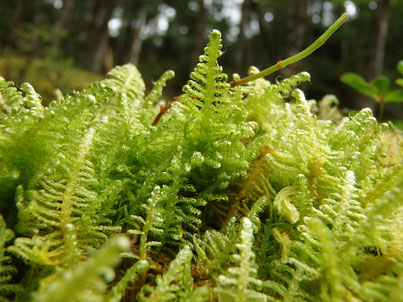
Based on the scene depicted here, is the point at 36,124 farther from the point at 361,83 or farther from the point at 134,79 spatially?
the point at 361,83

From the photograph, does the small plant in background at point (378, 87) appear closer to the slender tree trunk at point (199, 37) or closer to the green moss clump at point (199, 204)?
the green moss clump at point (199, 204)

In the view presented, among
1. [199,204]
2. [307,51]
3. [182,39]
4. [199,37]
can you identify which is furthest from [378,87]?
[182,39]

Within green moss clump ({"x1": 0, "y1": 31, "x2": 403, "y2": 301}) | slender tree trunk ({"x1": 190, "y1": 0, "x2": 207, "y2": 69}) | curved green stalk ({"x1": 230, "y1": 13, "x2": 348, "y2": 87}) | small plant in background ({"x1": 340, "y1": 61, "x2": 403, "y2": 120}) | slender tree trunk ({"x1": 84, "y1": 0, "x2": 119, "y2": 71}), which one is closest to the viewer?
green moss clump ({"x1": 0, "y1": 31, "x2": 403, "y2": 301})

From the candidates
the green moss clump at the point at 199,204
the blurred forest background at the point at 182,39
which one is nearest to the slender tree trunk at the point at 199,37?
the blurred forest background at the point at 182,39

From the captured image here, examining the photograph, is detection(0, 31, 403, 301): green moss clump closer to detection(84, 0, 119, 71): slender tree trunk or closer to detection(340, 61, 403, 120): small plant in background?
detection(340, 61, 403, 120): small plant in background

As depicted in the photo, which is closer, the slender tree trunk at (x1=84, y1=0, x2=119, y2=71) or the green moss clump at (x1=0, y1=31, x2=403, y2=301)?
the green moss clump at (x1=0, y1=31, x2=403, y2=301)

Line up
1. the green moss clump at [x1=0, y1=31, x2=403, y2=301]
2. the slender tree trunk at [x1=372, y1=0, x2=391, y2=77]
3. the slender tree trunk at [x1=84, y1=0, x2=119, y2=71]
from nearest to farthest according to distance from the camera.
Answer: the green moss clump at [x1=0, y1=31, x2=403, y2=301] < the slender tree trunk at [x1=372, y1=0, x2=391, y2=77] < the slender tree trunk at [x1=84, y1=0, x2=119, y2=71]

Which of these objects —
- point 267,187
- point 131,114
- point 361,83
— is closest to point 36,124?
point 131,114

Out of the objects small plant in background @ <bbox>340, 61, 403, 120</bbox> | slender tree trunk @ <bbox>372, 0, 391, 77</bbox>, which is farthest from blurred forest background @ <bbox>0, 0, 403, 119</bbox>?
small plant in background @ <bbox>340, 61, 403, 120</bbox>
